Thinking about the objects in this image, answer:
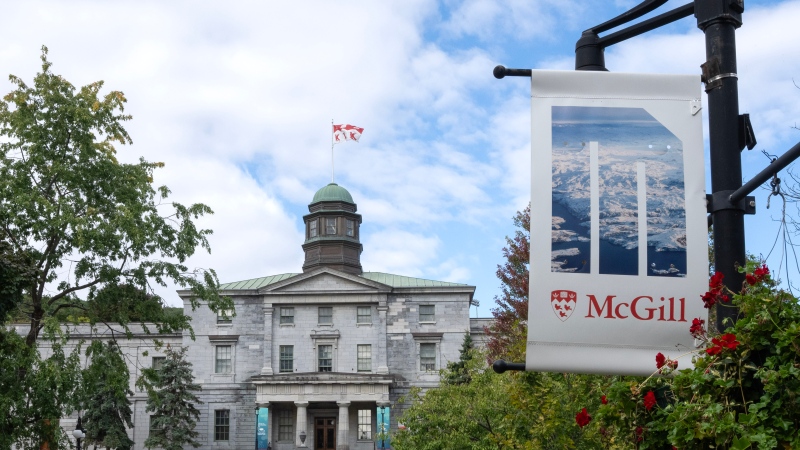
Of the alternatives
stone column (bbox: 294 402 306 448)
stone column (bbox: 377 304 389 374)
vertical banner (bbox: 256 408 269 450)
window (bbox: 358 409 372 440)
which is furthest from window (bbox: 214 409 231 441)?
stone column (bbox: 377 304 389 374)

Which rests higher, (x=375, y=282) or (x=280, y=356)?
(x=375, y=282)

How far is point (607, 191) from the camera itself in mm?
5219

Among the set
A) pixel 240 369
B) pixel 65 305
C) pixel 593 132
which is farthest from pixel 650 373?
pixel 240 369

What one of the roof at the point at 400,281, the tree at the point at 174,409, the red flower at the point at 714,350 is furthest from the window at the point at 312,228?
the red flower at the point at 714,350

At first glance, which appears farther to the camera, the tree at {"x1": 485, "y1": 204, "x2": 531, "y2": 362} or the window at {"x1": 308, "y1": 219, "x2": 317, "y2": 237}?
the window at {"x1": 308, "y1": 219, "x2": 317, "y2": 237}

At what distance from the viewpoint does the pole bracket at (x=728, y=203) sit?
520 centimetres

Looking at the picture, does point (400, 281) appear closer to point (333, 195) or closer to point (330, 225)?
point (330, 225)

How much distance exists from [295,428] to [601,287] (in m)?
60.0

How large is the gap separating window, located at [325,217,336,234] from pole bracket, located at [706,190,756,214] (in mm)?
64884

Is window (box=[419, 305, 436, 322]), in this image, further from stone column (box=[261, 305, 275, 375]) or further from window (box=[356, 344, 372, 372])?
stone column (box=[261, 305, 275, 375])

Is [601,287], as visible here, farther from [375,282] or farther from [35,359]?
[375,282]

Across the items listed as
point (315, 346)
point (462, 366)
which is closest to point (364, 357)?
point (315, 346)

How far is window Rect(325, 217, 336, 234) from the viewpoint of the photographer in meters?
69.9

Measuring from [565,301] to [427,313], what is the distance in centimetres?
6057
